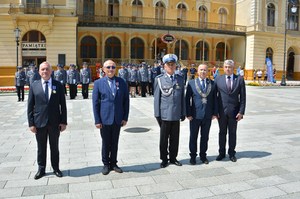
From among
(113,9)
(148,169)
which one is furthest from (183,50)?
(148,169)

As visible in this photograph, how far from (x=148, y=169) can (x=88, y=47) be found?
3027 centimetres

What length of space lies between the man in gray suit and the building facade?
24485 millimetres

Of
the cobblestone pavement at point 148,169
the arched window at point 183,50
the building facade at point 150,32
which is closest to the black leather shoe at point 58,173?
the cobblestone pavement at point 148,169

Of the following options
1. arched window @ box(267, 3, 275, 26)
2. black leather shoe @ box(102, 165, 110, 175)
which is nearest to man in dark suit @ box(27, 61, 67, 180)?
black leather shoe @ box(102, 165, 110, 175)

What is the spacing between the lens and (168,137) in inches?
241

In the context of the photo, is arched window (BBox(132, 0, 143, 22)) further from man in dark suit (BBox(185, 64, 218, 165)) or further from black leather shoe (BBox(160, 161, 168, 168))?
black leather shoe (BBox(160, 161, 168, 168))

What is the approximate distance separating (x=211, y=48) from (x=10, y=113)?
101 ft

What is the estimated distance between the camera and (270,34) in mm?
38188

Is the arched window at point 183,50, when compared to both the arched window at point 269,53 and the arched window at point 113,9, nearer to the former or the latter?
the arched window at point 113,9

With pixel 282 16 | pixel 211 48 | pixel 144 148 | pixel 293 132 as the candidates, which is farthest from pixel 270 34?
pixel 144 148

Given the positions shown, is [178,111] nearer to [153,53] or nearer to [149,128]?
[149,128]

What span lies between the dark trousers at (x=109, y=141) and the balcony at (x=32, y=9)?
25147 millimetres

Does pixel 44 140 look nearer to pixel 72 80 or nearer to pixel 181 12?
pixel 72 80

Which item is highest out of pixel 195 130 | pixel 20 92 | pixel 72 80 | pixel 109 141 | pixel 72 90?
pixel 72 80
